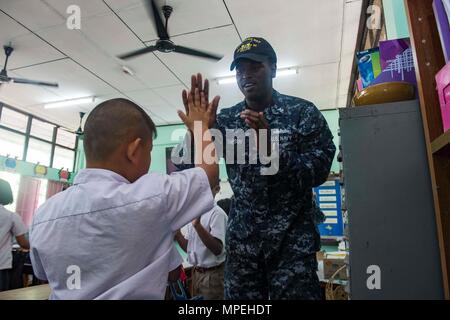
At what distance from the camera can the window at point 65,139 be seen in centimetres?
755

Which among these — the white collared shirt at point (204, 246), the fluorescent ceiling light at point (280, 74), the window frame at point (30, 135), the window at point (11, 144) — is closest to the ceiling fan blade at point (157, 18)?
the fluorescent ceiling light at point (280, 74)

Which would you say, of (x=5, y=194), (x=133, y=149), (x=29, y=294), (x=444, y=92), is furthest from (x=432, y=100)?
(x=5, y=194)

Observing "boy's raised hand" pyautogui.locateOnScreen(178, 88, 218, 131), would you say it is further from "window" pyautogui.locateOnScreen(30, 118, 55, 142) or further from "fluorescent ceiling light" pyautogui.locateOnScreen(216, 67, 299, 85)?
"window" pyautogui.locateOnScreen(30, 118, 55, 142)

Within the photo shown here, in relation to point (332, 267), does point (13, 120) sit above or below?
above

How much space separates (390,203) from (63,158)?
321 inches

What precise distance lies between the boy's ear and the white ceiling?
9.23 ft

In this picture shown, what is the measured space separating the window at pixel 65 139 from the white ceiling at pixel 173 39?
2084mm

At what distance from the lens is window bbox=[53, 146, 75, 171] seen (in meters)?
7.44

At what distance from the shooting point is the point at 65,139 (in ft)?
25.3

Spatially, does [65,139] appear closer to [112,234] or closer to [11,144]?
[11,144]

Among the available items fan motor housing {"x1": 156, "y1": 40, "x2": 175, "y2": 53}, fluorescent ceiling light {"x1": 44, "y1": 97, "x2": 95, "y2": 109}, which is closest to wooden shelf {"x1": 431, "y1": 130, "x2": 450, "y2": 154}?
fan motor housing {"x1": 156, "y1": 40, "x2": 175, "y2": 53}

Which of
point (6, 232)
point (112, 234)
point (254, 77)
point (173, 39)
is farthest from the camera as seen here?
point (173, 39)

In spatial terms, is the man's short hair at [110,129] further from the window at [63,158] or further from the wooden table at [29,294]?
the window at [63,158]
